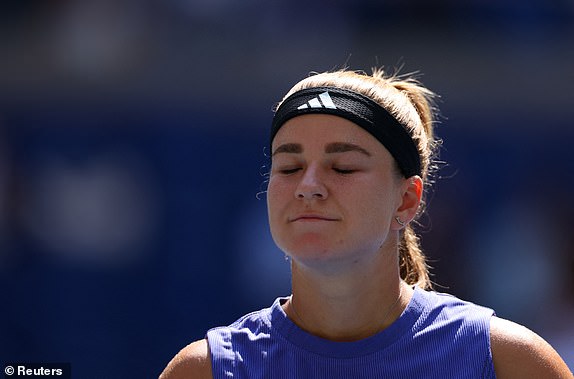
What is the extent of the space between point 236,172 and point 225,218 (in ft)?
1.09

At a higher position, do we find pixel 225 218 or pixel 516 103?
pixel 516 103

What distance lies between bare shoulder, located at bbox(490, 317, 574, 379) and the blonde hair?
352mm

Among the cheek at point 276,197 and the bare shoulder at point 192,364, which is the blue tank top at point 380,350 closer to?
the bare shoulder at point 192,364

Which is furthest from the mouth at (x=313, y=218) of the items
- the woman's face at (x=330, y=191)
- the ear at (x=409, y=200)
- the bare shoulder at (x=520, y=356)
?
the bare shoulder at (x=520, y=356)

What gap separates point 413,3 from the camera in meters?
6.82

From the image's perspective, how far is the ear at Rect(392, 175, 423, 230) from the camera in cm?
208

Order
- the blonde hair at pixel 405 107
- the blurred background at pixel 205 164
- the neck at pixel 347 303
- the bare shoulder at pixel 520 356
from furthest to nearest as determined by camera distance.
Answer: the blurred background at pixel 205 164 → the blonde hair at pixel 405 107 → the neck at pixel 347 303 → the bare shoulder at pixel 520 356

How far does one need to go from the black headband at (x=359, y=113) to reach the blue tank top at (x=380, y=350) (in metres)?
0.35

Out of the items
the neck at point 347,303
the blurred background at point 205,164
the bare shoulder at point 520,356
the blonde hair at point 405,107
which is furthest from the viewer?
the blurred background at point 205,164

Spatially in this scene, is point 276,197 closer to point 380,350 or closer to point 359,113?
point 359,113

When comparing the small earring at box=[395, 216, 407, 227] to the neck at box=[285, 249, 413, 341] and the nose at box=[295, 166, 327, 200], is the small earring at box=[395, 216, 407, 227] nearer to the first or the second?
the neck at box=[285, 249, 413, 341]

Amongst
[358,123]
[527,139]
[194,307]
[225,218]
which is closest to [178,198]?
[225,218]

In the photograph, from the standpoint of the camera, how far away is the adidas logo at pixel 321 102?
200 centimetres

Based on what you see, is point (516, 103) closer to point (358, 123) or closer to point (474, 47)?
point (474, 47)
